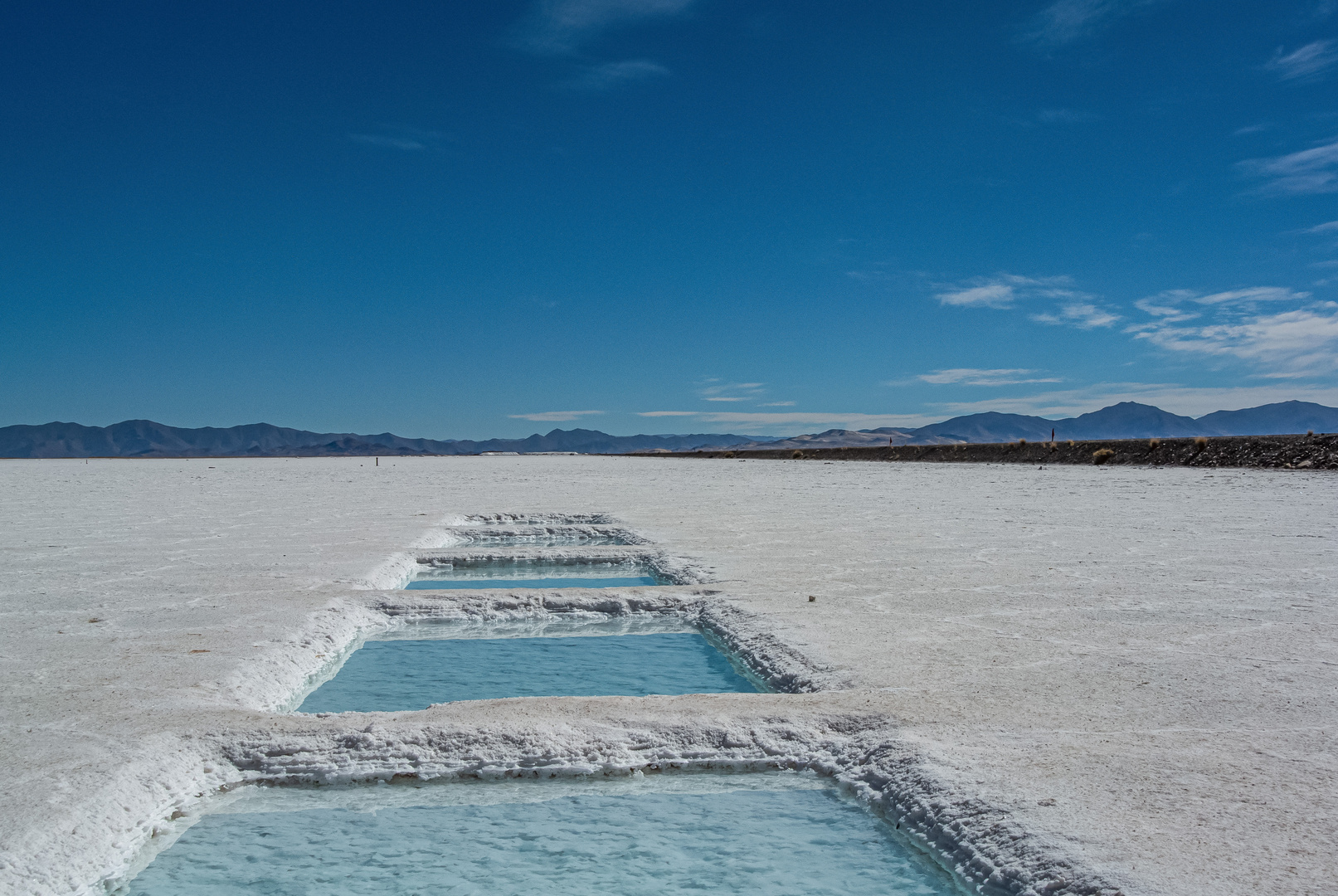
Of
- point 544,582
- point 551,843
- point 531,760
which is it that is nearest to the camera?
point 551,843

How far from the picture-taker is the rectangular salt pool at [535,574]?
6.57 meters

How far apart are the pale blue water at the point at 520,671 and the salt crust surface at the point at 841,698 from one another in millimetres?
202

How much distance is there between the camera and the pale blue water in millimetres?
3752

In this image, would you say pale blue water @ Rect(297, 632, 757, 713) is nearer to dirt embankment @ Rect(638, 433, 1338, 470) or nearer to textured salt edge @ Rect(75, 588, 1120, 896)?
textured salt edge @ Rect(75, 588, 1120, 896)

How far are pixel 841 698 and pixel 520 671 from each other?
1.66 m

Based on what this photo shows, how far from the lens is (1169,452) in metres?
22.5

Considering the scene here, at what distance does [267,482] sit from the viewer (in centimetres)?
2005

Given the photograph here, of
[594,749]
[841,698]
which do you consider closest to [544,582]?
[841,698]

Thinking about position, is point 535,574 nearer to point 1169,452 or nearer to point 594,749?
point 594,749

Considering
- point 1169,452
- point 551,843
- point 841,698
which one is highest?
point 1169,452

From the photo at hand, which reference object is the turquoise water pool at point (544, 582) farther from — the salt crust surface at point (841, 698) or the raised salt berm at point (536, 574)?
the salt crust surface at point (841, 698)

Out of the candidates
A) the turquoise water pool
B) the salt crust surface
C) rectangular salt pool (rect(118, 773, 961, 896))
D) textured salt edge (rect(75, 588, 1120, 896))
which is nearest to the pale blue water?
the salt crust surface

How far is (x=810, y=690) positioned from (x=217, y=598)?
3645mm

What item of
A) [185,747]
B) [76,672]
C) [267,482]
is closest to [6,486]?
[267,482]
